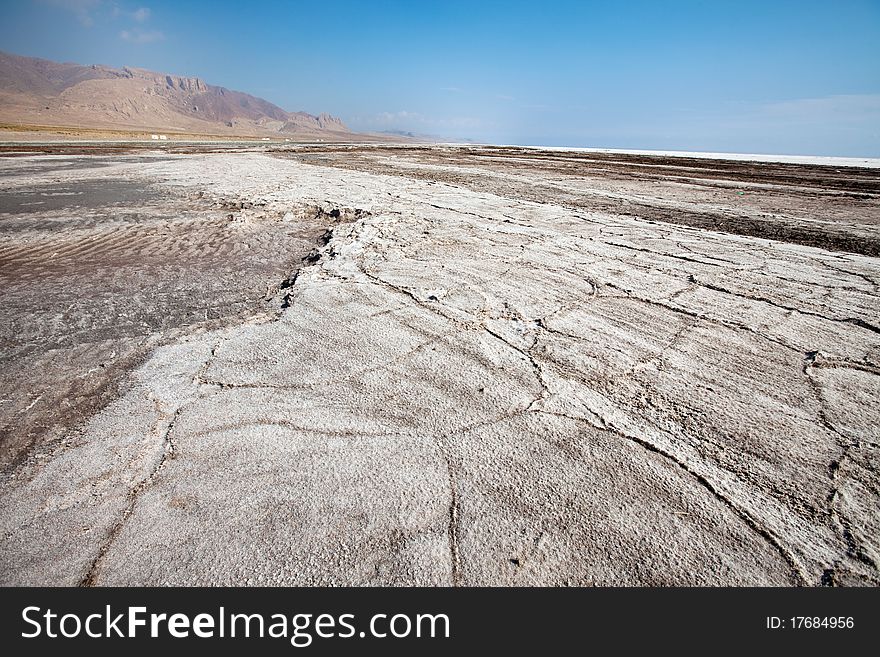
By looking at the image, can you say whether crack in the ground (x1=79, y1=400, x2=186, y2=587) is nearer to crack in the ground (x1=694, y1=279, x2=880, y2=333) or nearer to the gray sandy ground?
the gray sandy ground

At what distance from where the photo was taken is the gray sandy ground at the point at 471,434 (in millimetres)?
1162

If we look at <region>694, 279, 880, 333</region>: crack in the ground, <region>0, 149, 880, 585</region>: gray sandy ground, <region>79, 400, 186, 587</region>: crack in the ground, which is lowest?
<region>79, 400, 186, 587</region>: crack in the ground

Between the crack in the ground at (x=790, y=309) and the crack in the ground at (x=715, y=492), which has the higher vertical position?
the crack in the ground at (x=790, y=309)

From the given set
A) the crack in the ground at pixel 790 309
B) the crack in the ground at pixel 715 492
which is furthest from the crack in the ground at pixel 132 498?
the crack in the ground at pixel 790 309

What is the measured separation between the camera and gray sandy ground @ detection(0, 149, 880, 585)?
1162mm

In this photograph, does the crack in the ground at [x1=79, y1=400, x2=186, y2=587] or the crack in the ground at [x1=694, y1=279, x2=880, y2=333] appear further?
the crack in the ground at [x1=694, y1=279, x2=880, y2=333]

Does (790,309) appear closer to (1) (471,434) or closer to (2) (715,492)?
(2) (715,492)

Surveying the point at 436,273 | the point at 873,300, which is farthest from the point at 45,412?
the point at 873,300

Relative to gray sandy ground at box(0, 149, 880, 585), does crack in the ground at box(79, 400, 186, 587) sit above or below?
below

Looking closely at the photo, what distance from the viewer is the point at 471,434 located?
63.3 inches

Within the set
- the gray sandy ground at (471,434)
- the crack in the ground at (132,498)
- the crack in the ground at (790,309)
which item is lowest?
the crack in the ground at (132,498)

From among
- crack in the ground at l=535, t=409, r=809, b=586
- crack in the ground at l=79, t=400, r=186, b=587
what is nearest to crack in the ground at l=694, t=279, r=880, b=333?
Result: crack in the ground at l=535, t=409, r=809, b=586

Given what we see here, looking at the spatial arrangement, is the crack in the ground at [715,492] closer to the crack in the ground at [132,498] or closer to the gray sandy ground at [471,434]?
the gray sandy ground at [471,434]

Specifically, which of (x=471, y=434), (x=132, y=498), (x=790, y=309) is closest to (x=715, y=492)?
(x=471, y=434)
